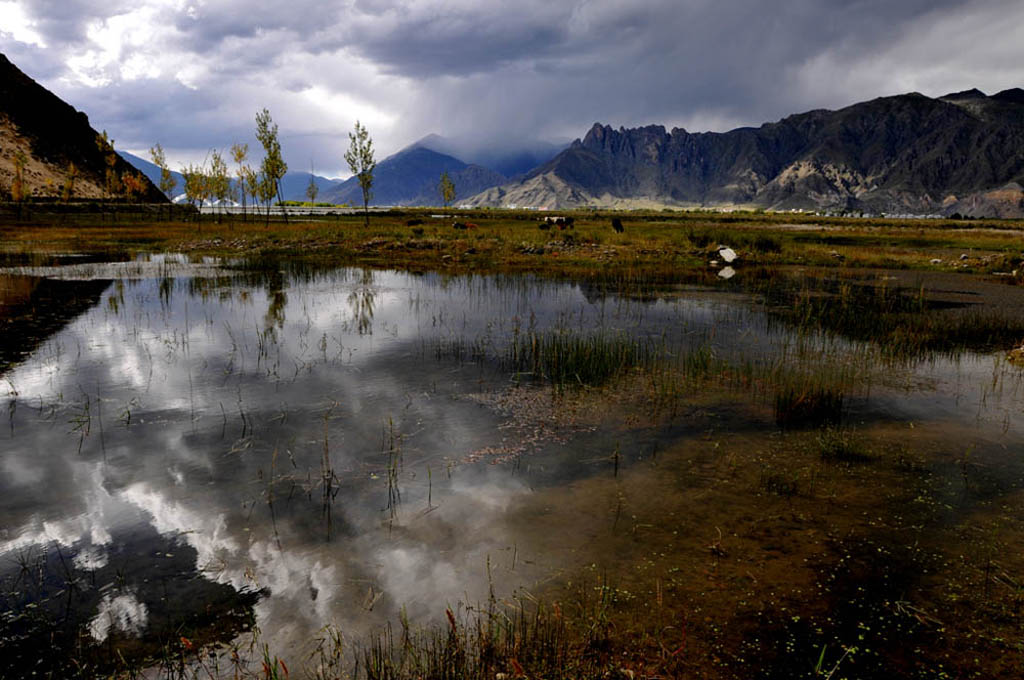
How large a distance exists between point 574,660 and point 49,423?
10598 millimetres

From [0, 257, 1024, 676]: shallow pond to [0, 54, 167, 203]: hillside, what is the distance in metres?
144

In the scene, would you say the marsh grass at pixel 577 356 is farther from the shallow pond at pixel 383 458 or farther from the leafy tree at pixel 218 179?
the leafy tree at pixel 218 179

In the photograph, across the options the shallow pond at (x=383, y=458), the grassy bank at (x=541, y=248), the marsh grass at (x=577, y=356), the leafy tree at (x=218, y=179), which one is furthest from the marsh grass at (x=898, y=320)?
the leafy tree at (x=218, y=179)

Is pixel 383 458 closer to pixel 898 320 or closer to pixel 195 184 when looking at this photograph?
pixel 898 320

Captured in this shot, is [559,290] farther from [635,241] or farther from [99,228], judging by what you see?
[99,228]

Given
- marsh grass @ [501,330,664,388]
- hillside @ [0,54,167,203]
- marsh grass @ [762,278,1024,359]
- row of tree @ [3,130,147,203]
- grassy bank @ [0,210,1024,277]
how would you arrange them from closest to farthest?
marsh grass @ [501,330,664,388]
marsh grass @ [762,278,1024,359]
grassy bank @ [0,210,1024,277]
row of tree @ [3,130,147,203]
hillside @ [0,54,167,203]

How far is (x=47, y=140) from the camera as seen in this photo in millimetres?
144625

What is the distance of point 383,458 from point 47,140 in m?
190

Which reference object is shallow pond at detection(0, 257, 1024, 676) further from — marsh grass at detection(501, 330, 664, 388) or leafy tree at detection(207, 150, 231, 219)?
leafy tree at detection(207, 150, 231, 219)

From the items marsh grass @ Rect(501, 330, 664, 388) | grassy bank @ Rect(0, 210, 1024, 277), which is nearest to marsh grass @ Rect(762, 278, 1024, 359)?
marsh grass @ Rect(501, 330, 664, 388)

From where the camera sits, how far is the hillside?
432 feet

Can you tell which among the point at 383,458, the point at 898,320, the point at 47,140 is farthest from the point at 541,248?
the point at 47,140

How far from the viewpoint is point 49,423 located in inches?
396

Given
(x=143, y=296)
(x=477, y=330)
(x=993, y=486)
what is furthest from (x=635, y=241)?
(x=993, y=486)
